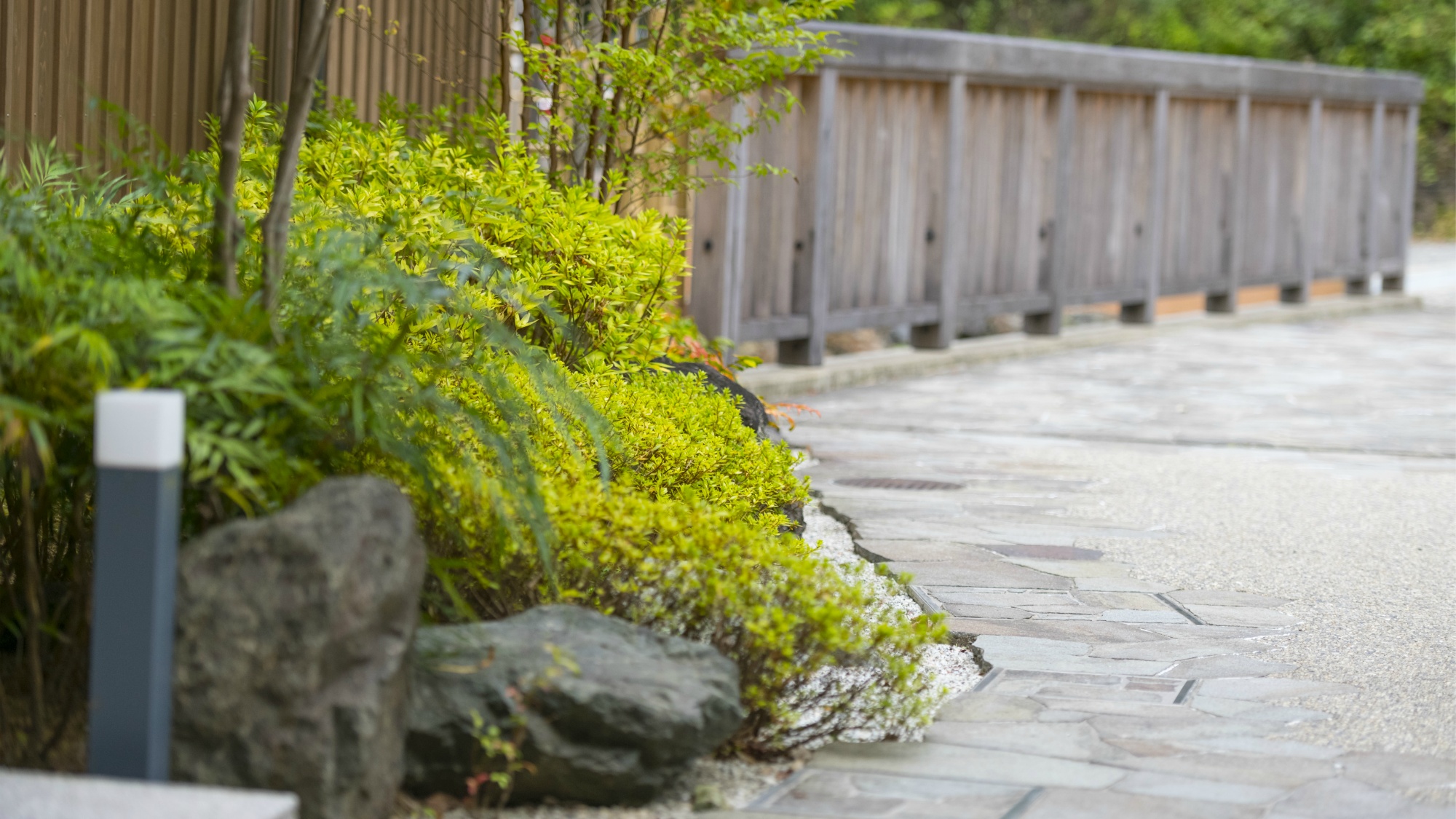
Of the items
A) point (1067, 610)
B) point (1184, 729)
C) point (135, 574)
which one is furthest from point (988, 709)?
point (135, 574)

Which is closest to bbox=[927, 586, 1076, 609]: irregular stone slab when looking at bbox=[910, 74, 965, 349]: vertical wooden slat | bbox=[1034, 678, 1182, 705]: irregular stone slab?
bbox=[1034, 678, 1182, 705]: irregular stone slab

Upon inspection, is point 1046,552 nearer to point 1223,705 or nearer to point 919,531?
point 919,531

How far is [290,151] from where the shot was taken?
3.31 meters

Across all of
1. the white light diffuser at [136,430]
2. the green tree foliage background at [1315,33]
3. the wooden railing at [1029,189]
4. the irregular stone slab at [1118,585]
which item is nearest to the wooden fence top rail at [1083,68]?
the wooden railing at [1029,189]

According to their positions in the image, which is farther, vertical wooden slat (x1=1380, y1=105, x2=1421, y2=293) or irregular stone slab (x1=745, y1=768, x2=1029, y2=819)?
vertical wooden slat (x1=1380, y1=105, x2=1421, y2=293)

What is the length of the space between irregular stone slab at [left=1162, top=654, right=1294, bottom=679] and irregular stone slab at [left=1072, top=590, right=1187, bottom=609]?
0.53 metres

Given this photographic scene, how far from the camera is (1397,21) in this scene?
23641mm

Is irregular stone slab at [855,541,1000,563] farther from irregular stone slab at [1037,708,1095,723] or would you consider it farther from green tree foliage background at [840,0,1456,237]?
green tree foliage background at [840,0,1456,237]

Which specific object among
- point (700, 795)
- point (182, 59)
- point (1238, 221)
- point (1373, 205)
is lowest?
point (700, 795)

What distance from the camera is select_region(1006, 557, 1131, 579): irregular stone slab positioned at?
16.6ft

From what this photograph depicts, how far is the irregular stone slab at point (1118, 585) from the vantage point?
4871mm

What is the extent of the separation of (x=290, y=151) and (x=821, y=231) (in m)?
6.38

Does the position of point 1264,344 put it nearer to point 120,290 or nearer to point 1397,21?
point 120,290

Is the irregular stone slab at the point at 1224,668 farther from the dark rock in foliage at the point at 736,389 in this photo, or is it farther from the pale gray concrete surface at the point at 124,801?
the pale gray concrete surface at the point at 124,801
